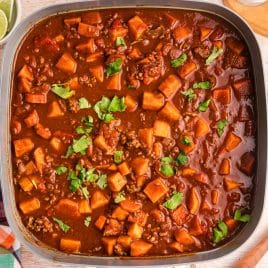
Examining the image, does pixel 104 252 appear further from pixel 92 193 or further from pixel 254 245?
pixel 254 245

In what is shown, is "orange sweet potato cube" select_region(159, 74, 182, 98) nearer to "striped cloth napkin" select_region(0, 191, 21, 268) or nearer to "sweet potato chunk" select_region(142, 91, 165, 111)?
"sweet potato chunk" select_region(142, 91, 165, 111)

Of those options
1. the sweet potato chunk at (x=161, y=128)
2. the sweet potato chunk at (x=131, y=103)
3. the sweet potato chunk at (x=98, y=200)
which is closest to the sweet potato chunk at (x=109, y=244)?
the sweet potato chunk at (x=98, y=200)

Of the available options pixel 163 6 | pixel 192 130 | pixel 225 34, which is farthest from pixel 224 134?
pixel 163 6

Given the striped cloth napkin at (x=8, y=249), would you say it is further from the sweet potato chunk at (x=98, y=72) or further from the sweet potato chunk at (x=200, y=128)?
the sweet potato chunk at (x=200, y=128)

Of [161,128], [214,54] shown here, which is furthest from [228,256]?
[214,54]

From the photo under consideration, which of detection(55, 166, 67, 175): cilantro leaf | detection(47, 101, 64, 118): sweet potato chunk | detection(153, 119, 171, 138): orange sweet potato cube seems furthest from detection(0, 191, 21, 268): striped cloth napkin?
detection(153, 119, 171, 138): orange sweet potato cube
